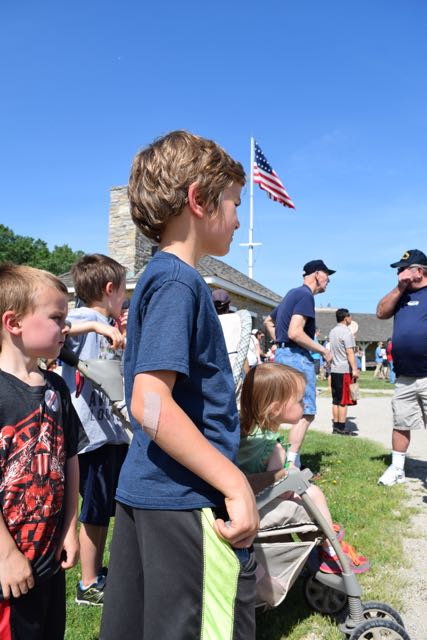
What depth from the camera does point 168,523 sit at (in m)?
1.41

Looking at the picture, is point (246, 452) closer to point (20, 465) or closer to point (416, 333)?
point (20, 465)

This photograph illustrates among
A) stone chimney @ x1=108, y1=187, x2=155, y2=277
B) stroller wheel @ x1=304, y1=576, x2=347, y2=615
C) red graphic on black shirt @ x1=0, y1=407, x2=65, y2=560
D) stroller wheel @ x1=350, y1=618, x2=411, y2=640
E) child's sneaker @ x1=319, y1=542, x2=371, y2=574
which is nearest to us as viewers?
red graphic on black shirt @ x1=0, y1=407, x2=65, y2=560

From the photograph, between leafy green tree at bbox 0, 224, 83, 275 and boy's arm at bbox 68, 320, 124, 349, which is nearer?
boy's arm at bbox 68, 320, 124, 349

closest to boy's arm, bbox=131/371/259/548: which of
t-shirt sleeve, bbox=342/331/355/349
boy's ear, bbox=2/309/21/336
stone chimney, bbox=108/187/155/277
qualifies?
boy's ear, bbox=2/309/21/336

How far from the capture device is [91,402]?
3.04 meters

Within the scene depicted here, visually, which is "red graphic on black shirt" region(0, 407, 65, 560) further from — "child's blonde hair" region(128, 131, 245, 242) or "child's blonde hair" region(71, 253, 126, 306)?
"child's blonde hair" region(71, 253, 126, 306)

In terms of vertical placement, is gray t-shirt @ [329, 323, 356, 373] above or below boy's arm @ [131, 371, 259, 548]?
above

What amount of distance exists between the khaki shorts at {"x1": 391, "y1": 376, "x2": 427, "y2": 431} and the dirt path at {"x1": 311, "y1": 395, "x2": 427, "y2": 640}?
28.2 inches

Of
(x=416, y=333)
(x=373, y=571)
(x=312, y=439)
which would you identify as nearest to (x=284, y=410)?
(x=373, y=571)

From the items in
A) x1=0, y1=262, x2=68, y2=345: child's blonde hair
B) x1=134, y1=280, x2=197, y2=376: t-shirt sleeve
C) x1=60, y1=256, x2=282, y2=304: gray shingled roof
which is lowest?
x1=134, y1=280, x2=197, y2=376: t-shirt sleeve

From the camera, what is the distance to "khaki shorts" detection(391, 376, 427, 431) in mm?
5609

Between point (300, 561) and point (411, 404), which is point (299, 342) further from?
point (300, 561)

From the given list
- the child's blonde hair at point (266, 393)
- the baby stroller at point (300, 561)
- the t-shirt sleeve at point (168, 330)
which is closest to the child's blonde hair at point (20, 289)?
the t-shirt sleeve at point (168, 330)

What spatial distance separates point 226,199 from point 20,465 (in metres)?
1.12
